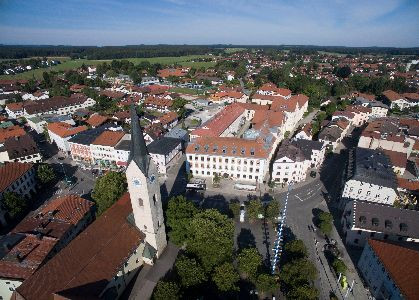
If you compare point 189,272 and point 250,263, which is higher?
point 189,272

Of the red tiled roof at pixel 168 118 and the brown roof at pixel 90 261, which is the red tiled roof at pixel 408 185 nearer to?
the brown roof at pixel 90 261

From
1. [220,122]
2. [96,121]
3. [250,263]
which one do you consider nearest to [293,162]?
[220,122]

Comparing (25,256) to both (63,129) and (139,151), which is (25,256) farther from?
(63,129)

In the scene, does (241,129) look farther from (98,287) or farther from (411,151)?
(98,287)

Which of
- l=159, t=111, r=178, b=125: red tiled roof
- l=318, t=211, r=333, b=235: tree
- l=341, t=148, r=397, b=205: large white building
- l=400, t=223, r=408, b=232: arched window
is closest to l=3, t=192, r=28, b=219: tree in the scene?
l=159, t=111, r=178, b=125: red tiled roof

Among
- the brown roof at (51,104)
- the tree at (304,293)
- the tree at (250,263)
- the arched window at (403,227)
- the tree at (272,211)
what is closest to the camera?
the tree at (304,293)

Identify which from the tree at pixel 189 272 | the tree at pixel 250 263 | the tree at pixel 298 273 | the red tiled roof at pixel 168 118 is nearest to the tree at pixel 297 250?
the tree at pixel 298 273

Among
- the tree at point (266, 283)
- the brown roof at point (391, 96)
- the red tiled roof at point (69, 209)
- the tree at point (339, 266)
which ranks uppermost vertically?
the brown roof at point (391, 96)

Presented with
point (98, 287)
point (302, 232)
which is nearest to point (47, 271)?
point (98, 287)
